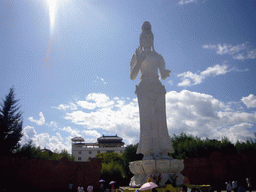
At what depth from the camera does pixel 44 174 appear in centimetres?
1545

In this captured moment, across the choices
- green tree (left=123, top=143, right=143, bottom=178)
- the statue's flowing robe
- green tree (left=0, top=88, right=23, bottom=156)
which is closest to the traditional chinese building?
green tree (left=123, top=143, right=143, bottom=178)

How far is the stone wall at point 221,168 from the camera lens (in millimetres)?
14242

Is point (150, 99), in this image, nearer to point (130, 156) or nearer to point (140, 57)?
point (140, 57)

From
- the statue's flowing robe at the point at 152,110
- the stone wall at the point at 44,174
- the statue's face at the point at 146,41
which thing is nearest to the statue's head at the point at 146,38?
the statue's face at the point at 146,41

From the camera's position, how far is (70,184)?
16.0 meters

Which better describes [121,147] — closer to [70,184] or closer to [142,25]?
[70,184]

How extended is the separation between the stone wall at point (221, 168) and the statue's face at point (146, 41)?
9820mm

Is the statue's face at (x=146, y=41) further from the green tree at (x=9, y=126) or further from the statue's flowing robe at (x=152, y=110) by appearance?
the green tree at (x=9, y=126)

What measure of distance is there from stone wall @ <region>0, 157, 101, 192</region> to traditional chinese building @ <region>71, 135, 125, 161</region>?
108 ft

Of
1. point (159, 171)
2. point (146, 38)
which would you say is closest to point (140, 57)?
point (146, 38)

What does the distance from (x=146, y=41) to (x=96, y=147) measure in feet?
164

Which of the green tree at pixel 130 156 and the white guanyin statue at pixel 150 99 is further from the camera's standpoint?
the green tree at pixel 130 156

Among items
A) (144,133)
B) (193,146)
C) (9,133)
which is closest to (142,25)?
(144,133)

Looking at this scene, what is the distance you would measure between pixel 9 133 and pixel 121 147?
110 ft
